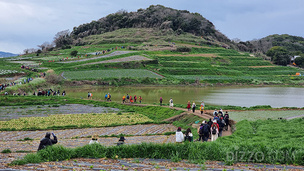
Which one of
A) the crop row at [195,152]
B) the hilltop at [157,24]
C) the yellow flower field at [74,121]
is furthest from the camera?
the hilltop at [157,24]

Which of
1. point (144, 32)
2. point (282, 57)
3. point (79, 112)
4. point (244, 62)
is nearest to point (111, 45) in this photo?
point (144, 32)

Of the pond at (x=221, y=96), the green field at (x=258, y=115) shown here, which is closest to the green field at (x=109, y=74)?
the pond at (x=221, y=96)

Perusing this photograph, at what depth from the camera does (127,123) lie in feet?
90.6

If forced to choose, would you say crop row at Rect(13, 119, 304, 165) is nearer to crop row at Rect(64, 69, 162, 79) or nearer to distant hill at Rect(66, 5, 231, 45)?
crop row at Rect(64, 69, 162, 79)

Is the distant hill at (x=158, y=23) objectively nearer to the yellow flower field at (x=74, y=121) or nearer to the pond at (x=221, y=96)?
the pond at (x=221, y=96)

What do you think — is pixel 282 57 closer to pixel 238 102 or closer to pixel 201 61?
pixel 201 61

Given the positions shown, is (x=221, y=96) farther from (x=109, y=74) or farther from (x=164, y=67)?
(x=164, y=67)

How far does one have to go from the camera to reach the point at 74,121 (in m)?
28.0

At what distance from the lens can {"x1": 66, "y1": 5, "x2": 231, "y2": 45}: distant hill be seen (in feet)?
499

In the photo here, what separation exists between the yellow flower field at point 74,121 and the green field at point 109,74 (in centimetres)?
4168

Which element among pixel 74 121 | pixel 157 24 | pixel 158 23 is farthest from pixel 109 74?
pixel 158 23

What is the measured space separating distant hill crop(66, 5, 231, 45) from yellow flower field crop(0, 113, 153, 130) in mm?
116512

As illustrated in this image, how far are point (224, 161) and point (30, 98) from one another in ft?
115

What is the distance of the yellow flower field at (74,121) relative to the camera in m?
25.9
